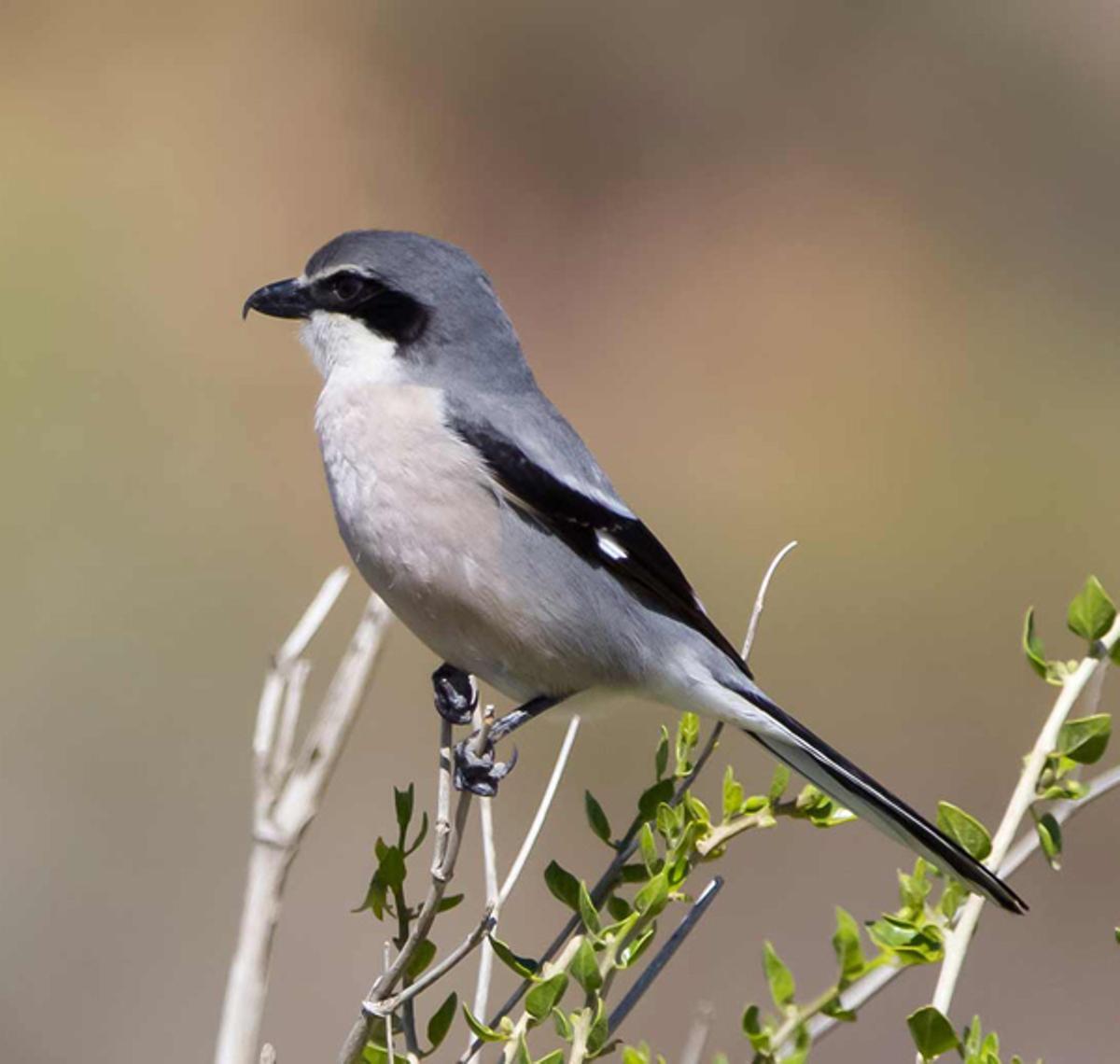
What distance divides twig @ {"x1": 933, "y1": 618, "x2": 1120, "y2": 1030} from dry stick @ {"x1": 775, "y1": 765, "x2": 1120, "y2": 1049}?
1.1 inches

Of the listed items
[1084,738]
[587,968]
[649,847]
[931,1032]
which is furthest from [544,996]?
[1084,738]

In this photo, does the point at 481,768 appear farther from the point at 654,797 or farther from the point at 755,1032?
the point at 755,1032

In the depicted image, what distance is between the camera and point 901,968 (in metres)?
1.30

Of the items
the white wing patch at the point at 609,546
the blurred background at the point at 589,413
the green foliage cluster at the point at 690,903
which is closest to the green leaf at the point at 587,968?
the green foliage cluster at the point at 690,903

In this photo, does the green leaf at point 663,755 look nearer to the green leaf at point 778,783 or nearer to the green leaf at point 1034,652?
the green leaf at point 778,783

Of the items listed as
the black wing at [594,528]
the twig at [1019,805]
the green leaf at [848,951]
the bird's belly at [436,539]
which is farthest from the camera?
the black wing at [594,528]

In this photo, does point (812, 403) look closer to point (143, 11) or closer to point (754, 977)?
point (754, 977)

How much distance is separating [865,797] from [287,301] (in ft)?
3.63

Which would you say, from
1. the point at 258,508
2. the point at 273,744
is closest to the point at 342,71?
the point at 258,508

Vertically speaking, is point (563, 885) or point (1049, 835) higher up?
point (1049, 835)

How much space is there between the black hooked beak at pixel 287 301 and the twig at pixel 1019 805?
4.35 ft

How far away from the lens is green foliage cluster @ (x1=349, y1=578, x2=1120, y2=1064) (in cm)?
118

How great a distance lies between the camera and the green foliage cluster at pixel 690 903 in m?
1.18

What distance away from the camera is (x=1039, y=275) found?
616 cm
